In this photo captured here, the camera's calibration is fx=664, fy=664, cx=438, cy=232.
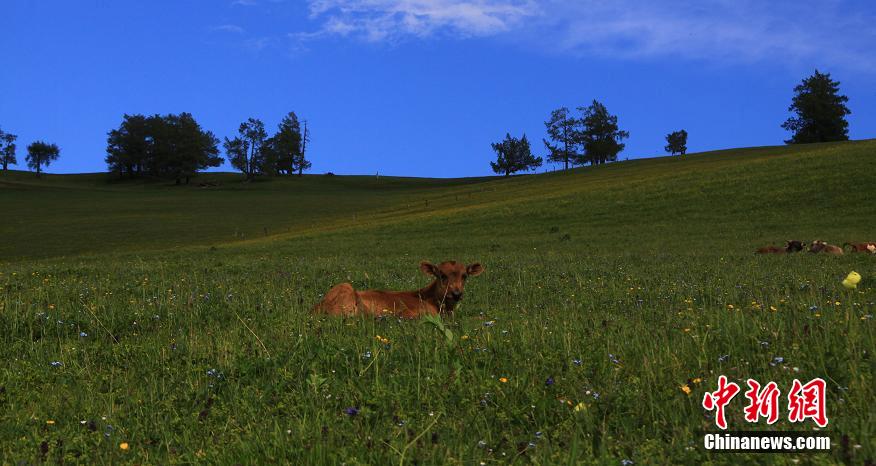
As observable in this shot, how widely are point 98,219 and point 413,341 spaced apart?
75915mm

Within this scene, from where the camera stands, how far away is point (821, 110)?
131m

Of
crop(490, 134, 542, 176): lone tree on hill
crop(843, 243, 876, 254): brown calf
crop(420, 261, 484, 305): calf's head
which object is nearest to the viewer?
crop(420, 261, 484, 305): calf's head

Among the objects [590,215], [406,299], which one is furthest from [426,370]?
[590,215]

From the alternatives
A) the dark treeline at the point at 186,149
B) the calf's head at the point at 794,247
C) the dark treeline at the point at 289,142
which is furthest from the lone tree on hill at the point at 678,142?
the calf's head at the point at 794,247

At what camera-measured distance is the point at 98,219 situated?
73.4 metres

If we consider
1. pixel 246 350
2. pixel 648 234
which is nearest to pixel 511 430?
pixel 246 350

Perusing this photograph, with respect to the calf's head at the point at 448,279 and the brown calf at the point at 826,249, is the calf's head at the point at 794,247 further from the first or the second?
the calf's head at the point at 448,279

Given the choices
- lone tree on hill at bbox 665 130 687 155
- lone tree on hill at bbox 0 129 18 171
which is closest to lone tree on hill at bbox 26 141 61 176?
lone tree on hill at bbox 0 129 18 171

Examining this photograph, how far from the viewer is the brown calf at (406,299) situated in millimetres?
11109

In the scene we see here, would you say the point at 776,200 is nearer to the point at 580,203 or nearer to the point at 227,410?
the point at 580,203

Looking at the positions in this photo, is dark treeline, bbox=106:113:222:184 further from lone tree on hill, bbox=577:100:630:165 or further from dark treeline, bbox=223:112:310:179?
lone tree on hill, bbox=577:100:630:165

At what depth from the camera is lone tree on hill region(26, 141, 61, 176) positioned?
192m

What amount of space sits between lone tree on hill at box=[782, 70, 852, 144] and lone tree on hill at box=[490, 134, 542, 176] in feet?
209

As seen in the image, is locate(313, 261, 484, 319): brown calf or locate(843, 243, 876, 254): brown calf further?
locate(843, 243, 876, 254): brown calf
